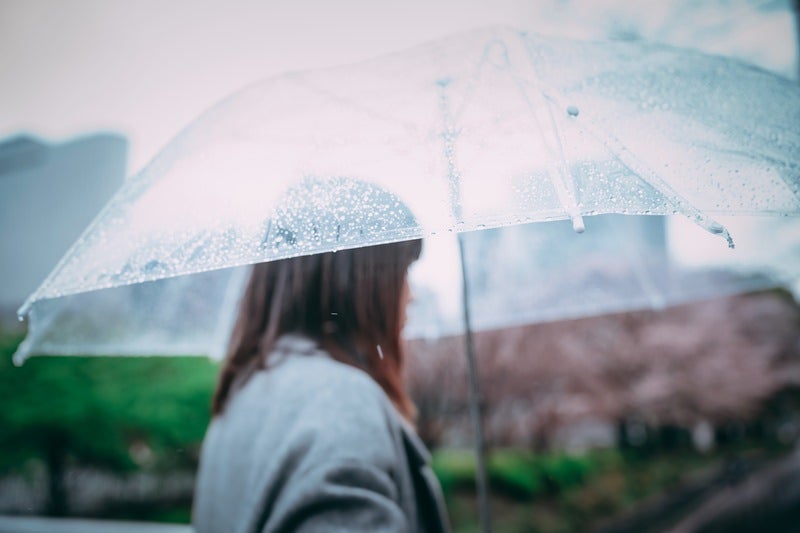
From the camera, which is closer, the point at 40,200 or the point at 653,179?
the point at 653,179

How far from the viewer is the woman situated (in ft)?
3.08

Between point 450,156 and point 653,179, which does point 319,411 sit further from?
point 653,179

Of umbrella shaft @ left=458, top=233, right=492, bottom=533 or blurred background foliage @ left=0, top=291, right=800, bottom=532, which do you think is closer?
umbrella shaft @ left=458, top=233, right=492, bottom=533

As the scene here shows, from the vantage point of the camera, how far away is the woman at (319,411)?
938mm

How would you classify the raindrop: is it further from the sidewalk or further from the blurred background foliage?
the blurred background foliage

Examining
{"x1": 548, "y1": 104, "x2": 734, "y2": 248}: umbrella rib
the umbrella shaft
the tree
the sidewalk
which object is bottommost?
the sidewalk

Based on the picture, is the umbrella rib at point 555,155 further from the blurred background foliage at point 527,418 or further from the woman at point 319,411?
the blurred background foliage at point 527,418

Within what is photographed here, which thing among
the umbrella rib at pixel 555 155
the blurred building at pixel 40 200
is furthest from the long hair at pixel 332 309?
the blurred building at pixel 40 200

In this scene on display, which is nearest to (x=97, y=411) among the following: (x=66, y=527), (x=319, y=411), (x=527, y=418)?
(x=66, y=527)

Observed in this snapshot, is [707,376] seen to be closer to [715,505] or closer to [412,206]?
[715,505]

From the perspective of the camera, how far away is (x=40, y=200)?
5.55 m

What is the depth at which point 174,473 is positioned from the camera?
7.67 m

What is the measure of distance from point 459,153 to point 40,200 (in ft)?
19.0

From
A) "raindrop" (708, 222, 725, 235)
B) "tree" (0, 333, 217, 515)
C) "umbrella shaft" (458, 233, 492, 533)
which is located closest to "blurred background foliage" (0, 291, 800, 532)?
"tree" (0, 333, 217, 515)
